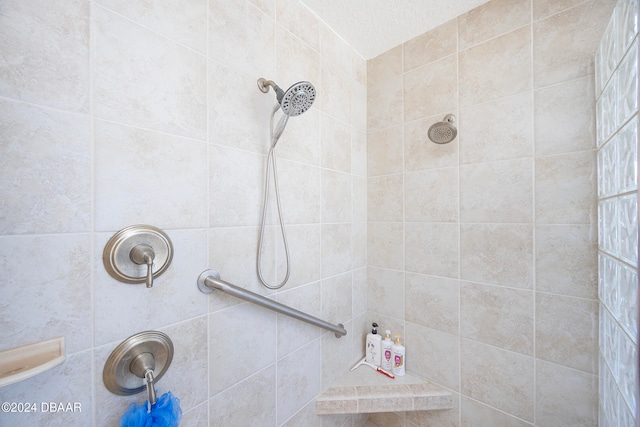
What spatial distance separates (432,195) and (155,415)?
125 centimetres

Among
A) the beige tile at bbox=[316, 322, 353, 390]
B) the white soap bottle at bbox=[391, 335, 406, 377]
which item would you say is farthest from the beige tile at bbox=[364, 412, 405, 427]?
the beige tile at bbox=[316, 322, 353, 390]

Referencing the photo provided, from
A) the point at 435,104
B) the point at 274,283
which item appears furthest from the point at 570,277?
the point at 274,283

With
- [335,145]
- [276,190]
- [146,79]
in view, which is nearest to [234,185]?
[276,190]

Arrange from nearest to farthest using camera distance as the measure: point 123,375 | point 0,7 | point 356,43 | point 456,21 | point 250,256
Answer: point 0,7
point 123,375
point 250,256
point 456,21
point 356,43

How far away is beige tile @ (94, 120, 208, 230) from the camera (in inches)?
22.3

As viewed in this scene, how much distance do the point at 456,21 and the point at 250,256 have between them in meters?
1.40

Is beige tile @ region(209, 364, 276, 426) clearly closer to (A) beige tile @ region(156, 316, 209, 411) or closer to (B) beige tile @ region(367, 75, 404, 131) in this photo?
(A) beige tile @ region(156, 316, 209, 411)

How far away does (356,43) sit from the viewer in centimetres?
129

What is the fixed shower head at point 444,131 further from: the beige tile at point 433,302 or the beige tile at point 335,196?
the beige tile at point 433,302

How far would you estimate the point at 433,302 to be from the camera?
46.6 inches

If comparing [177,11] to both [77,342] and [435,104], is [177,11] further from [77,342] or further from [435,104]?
[435,104]

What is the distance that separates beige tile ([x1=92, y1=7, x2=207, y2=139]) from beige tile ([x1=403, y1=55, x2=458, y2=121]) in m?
0.99

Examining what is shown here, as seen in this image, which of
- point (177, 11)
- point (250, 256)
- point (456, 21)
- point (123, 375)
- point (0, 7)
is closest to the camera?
point (0, 7)

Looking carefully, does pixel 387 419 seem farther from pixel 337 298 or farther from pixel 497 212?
pixel 497 212
